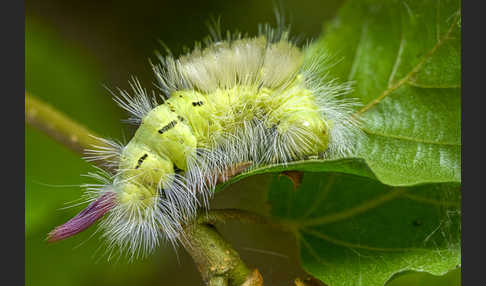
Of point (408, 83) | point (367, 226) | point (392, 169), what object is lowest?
point (367, 226)

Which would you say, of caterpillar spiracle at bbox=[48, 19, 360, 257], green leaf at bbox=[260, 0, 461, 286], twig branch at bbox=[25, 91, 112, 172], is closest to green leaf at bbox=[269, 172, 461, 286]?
green leaf at bbox=[260, 0, 461, 286]

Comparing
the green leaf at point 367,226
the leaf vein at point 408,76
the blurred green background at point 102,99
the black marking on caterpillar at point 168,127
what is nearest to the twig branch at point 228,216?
the blurred green background at point 102,99

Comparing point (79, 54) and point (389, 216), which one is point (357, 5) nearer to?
point (389, 216)

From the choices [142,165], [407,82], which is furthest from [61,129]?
[407,82]

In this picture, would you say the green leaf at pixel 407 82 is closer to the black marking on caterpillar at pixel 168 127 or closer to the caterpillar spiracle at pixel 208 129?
the caterpillar spiracle at pixel 208 129

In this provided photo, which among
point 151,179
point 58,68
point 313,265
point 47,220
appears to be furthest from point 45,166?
point 313,265

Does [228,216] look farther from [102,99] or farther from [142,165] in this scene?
[102,99]
